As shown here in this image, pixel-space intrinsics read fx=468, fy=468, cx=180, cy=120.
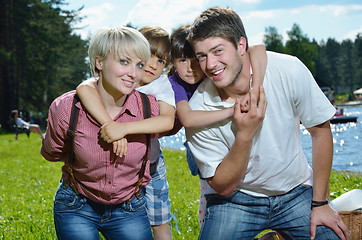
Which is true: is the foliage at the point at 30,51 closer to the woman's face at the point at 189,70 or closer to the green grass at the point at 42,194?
the green grass at the point at 42,194

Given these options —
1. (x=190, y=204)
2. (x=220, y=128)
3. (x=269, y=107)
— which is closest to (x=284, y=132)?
(x=269, y=107)

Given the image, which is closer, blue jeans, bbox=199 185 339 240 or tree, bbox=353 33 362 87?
blue jeans, bbox=199 185 339 240

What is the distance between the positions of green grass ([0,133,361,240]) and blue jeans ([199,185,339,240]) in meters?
1.71

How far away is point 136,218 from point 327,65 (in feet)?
449

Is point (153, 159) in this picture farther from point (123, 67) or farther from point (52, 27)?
point (52, 27)

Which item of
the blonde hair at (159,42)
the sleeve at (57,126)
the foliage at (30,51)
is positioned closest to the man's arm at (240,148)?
the blonde hair at (159,42)

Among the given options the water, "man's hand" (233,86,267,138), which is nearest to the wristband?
"man's hand" (233,86,267,138)

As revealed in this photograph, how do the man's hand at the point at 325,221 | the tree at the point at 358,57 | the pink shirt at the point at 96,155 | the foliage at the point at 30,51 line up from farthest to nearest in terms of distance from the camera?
the tree at the point at 358,57
the foliage at the point at 30,51
the man's hand at the point at 325,221
the pink shirt at the point at 96,155

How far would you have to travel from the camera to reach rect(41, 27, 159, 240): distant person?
3025mm

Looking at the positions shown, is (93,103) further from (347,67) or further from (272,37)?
(347,67)

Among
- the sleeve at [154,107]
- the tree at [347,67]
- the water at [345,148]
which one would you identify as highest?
the sleeve at [154,107]

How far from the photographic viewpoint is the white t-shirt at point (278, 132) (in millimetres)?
3303

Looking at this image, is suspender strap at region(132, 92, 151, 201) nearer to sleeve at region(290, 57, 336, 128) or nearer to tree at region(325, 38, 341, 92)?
sleeve at region(290, 57, 336, 128)

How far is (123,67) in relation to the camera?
3045 millimetres
